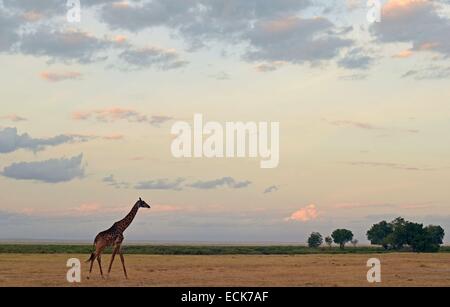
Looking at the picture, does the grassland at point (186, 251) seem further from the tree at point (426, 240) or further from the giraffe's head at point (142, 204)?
the giraffe's head at point (142, 204)

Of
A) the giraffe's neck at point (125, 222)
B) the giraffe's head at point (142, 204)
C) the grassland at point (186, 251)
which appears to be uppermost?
the giraffe's head at point (142, 204)

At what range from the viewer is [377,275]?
42.5 metres

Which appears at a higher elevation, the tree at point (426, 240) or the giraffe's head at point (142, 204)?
the giraffe's head at point (142, 204)

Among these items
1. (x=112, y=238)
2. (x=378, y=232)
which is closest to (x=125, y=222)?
(x=112, y=238)

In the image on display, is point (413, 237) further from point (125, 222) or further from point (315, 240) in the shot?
point (125, 222)

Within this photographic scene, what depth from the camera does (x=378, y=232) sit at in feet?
415

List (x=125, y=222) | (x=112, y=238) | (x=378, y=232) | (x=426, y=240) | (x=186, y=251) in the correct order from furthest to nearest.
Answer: (x=378, y=232) < (x=426, y=240) < (x=186, y=251) < (x=125, y=222) < (x=112, y=238)

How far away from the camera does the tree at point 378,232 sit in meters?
125

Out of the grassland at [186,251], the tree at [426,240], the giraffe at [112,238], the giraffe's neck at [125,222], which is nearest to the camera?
the giraffe at [112,238]

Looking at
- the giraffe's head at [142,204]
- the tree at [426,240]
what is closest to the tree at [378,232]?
the tree at [426,240]

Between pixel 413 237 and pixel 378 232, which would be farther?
pixel 378 232

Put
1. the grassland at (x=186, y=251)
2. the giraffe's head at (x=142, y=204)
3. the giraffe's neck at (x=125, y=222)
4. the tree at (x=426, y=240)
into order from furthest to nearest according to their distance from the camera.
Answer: the tree at (x=426, y=240) < the grassland at (x=186, y=251) < the giraffe's head at (x=142, y=204) < the giraffe's neck at (x=125, y=222)
